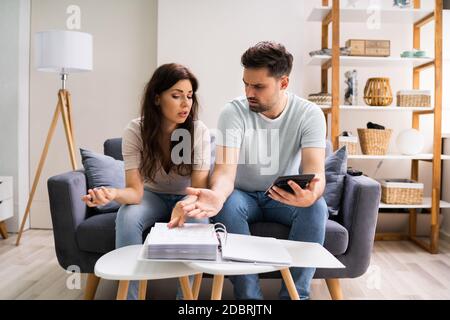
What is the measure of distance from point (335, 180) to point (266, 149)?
43 centimetres

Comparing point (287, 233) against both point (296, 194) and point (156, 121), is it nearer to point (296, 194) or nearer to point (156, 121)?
point (296, 194)

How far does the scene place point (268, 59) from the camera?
1.94 metres

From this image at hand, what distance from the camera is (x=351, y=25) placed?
360 cm

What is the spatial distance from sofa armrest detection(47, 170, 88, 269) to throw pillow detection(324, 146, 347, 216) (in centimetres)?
113

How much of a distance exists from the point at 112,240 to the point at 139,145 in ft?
1.39

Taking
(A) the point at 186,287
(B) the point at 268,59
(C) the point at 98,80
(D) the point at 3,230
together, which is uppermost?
(C) the point at 98,80

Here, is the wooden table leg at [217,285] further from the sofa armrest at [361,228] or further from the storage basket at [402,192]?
the storage basket at [402,192]

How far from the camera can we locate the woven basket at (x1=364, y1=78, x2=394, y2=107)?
325 cm

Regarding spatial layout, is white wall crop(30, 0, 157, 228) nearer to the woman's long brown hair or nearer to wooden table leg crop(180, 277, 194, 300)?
the woman's long brown hair

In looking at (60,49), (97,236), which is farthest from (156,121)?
(60,49)

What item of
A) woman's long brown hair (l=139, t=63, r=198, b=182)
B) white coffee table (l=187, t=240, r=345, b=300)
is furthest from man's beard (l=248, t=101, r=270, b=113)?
white coffee table (l=187, t=240, r=345, b=300)

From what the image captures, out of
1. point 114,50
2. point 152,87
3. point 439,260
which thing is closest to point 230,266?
point 152,87
